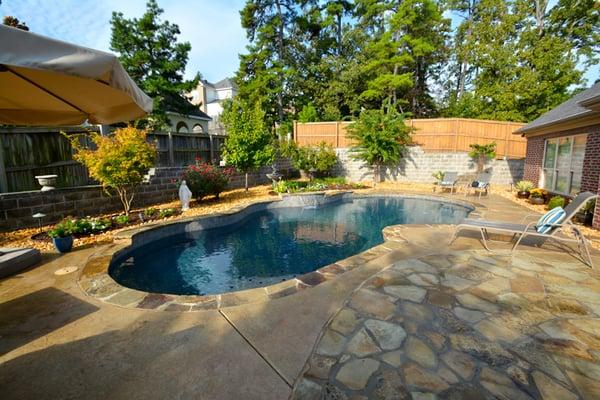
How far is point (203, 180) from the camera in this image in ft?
28.1

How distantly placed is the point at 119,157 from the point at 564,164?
12412 mm

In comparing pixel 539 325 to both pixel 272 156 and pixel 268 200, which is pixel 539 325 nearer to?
pixel 268 200

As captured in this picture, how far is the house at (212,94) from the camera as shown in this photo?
30906 mm

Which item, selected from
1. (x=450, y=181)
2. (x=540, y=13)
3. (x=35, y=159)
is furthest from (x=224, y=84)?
(x=450, y=181)

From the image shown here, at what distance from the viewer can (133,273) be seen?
4527 mm

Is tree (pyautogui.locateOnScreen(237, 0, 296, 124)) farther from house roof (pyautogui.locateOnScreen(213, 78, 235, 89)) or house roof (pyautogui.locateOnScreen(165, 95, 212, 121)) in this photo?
house roof (pyautogui.locateOnScreen(213, 78, 235, 89))

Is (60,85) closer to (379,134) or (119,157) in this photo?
(119,157)

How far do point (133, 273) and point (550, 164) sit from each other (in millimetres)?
12400

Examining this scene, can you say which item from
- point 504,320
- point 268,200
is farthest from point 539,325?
point 268,200

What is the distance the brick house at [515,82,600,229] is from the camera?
648 centimetres

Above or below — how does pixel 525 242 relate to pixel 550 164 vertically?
below

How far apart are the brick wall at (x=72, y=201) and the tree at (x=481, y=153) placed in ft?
42.1

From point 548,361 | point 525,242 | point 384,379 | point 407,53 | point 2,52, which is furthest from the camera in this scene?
point 407,53

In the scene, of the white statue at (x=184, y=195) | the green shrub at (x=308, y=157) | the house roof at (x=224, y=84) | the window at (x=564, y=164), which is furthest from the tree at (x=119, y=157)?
the house roof at (x=224, y=84)
